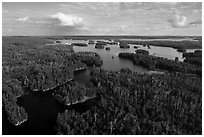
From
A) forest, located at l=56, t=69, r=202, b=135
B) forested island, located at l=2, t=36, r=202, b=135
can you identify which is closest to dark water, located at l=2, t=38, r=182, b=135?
forested island, located at l=2, t=36, r=202, b=135

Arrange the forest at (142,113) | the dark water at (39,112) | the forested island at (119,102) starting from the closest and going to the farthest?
the forest at (142,113) → the forested island at (119,102) → the dark water at (39,112)

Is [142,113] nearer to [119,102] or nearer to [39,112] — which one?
[119,102]

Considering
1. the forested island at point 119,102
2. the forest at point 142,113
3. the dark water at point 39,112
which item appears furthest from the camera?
the dark water at point 39,112

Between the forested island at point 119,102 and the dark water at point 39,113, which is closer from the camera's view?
the forested island at point 119,102

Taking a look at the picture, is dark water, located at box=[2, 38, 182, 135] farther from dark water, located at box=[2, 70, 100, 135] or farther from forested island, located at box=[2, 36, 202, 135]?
forested island, located at box=[2, 36, 202, 135]

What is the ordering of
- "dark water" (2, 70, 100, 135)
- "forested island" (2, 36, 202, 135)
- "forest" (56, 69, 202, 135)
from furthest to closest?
"dark water" (2, 70, 100, 135), "forested island" (2, 36, 202, 135), "forest" (56, 69, 202, 135)

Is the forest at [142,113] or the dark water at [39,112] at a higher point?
the forest at [142,113]

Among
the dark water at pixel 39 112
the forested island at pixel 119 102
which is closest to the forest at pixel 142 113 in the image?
the forested island at pixel 119 102

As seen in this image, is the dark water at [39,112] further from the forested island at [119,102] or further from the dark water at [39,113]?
the forested island at [119,102]

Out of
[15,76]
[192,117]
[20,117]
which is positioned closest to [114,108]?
[192,117]

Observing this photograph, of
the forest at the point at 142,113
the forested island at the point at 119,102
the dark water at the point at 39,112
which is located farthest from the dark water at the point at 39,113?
the forest at the point at 142,113

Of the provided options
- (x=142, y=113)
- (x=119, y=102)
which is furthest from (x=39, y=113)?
(x=142, y=113)

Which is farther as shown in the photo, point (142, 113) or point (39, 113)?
point (39, 113)
